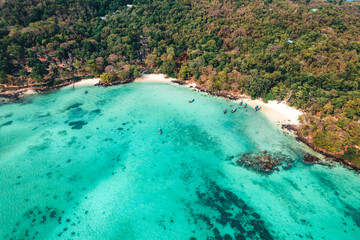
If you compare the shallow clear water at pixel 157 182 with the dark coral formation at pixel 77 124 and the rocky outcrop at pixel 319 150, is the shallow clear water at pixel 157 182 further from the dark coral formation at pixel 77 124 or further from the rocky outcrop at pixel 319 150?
the rocky outcrop at pixel 319 150

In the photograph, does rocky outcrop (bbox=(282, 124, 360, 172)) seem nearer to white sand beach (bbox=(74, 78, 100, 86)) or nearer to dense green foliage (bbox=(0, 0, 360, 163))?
dense green foliage (bbox=(0, 0, 360, 163))

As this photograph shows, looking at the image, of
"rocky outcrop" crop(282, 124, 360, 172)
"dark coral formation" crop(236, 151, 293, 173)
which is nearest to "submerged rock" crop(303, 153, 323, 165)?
"rocky outcrop" crop(282, 124, 360, 172)

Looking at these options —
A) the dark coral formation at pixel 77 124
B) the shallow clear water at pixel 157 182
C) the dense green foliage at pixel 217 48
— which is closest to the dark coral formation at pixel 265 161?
the shallow clear water at pixel 157 182

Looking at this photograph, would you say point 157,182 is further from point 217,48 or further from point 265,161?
point 217,48

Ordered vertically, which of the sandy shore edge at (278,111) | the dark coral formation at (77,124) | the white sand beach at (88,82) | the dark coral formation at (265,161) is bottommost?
the dark coral formation at (77,124)

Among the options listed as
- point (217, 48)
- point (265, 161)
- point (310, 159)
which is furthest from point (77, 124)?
point (217, 48)
